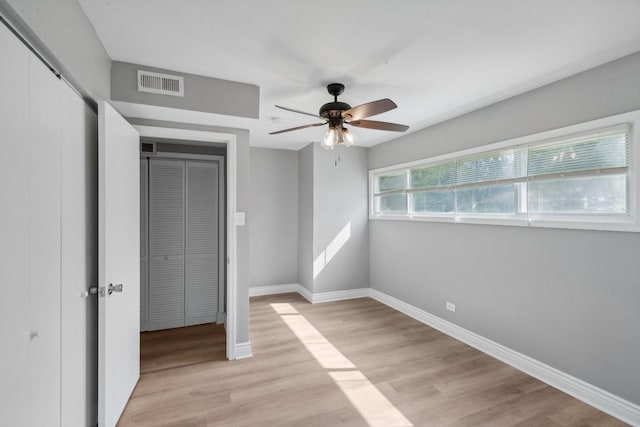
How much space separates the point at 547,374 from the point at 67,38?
3952mm

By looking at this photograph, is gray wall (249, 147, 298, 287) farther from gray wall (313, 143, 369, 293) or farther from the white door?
the white door

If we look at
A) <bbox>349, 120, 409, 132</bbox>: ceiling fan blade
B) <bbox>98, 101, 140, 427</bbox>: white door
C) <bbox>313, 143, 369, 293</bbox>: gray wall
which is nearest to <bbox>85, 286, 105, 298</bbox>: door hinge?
<bbox>98, 101, 140, 427</bbox>: white door

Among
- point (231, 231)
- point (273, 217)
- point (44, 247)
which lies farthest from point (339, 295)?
point (44, 247)

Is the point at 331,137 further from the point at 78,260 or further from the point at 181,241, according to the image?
the point at 181,241

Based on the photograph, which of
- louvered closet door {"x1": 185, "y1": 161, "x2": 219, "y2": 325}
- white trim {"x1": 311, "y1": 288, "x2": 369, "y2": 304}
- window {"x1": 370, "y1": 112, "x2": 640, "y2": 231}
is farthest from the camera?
white trim {"x1": 311, "y1": 288, "x2": 369, "y2": 304}

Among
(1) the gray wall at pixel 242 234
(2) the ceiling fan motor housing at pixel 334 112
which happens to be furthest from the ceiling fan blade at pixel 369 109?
(1) the gray wall at pixel 242 234

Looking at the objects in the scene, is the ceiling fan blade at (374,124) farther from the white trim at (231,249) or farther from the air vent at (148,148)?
the air vent at (148,148)

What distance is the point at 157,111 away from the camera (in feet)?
7.85

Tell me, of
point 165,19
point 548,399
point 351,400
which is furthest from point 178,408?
point 548,399

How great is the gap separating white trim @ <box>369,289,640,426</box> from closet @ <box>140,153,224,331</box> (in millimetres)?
2742

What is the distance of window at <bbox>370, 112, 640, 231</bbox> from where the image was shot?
2.17 metres

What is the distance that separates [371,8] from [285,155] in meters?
3.59

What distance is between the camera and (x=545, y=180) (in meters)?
2.59

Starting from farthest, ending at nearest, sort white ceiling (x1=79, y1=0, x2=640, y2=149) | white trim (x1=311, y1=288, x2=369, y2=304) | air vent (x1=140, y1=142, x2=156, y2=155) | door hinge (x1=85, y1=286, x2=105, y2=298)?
white trim (x1=311, y1=288, x2=369, y2=304), air vent (x1=140, y1=142, x2=156, y2=155), door hinge (x1=85, y1=286, x2=105, y2=298), white ceiling (x1=79, y1=0, x2=640, y2=149)
